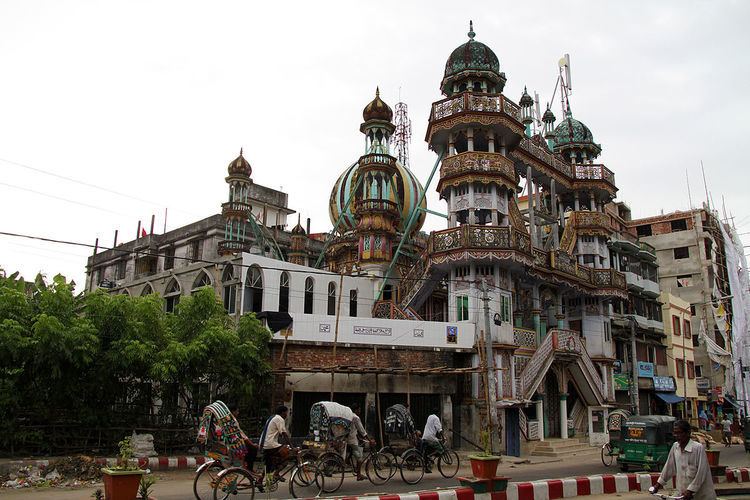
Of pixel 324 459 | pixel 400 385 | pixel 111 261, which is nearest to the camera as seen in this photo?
pixel 324 459

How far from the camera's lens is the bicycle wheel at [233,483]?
10.4 meters

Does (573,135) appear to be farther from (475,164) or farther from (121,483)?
(121,483)

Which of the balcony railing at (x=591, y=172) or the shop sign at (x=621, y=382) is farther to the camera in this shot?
the shop sign at (x=621, y=382)

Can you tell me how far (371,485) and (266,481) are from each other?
3876 millimetres

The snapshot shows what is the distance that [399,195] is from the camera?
3522cm

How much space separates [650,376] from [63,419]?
34856mm

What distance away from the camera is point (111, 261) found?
50250 mm

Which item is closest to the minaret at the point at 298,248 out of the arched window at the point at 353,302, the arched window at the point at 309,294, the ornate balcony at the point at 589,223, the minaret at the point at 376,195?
the minaret at the point at 376,195

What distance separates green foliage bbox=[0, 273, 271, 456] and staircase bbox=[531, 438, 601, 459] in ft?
38.4

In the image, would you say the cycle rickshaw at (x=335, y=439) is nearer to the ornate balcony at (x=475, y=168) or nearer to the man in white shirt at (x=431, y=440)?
the man in white shirt at (x=431, y=440)

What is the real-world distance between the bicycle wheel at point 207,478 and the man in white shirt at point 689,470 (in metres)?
6.95

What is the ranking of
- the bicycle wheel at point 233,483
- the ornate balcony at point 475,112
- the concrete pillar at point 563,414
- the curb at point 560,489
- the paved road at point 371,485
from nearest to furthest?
1. the bicycle wheel at point 233,483
2. the curb at point 560,489
3. the paved road at point 371,485
4. the ornate balcony at point 475,112
5. the concrete pillar at point 563,414

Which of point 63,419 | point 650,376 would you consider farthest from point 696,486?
point 650,376

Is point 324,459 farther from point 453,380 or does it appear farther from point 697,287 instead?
point 697,287
